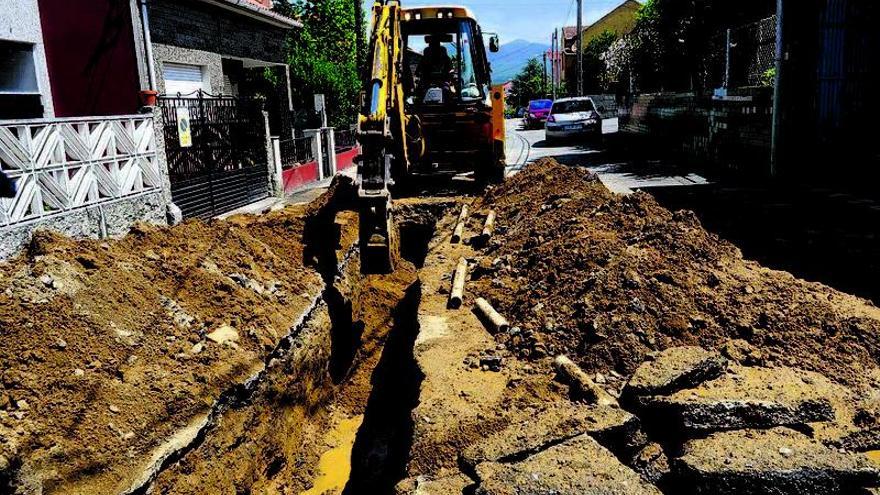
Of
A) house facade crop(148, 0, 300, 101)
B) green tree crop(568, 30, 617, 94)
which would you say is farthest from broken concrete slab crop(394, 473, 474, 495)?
green tree crop(568, 30, 617, 94)

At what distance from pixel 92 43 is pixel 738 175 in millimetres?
12360

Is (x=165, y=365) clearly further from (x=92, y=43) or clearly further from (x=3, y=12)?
(x=92, y=43)

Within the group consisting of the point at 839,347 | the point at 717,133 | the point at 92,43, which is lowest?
the point at 839,347

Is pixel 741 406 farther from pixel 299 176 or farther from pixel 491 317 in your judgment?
pixel 299 176

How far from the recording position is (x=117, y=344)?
15.3 ft

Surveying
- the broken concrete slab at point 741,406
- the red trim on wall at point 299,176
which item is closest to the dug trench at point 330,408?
the broken concrete slab at point 741,406

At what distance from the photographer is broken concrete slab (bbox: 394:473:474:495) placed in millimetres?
3633

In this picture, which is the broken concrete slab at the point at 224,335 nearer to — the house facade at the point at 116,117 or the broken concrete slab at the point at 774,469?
the house facade at the point at 116,117

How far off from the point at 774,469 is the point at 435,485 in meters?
1.80

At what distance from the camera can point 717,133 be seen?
14438mm

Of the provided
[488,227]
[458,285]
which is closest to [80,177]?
[458,285]

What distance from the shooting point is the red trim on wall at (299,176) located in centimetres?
1478

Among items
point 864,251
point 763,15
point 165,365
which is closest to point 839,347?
point 864,251

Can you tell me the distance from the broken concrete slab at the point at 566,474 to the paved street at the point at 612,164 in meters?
A: 9.59
